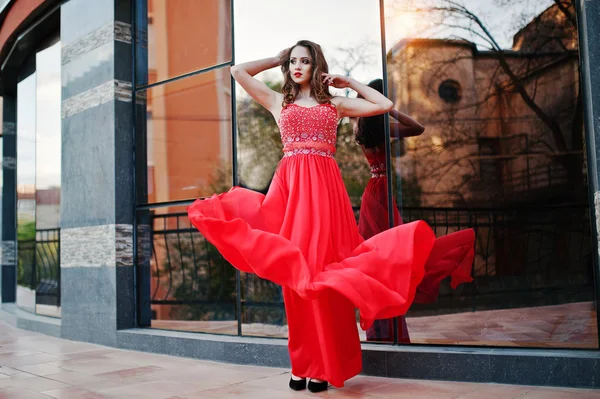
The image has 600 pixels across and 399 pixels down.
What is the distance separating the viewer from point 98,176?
18.3ft

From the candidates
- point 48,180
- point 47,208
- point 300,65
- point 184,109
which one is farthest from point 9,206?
point 300,65

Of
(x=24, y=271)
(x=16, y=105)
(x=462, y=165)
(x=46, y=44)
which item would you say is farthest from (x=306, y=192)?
(x=16, y=105)

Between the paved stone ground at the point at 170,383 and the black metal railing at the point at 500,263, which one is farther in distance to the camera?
the black metal railing at the point at 500,263

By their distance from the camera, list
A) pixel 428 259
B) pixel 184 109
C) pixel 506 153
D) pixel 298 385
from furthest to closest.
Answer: pixel 184 109, pixel 506 153, pixel 428 259, pixel 298 385

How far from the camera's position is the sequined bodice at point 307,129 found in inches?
143

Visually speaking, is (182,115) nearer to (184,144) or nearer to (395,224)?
(184,144)

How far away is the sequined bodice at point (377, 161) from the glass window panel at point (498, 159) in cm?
12

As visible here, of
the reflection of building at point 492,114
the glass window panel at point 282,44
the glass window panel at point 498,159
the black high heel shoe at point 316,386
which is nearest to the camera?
the black high heel shoe at point 316,386

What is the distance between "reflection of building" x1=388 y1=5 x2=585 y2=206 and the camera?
14.5ft

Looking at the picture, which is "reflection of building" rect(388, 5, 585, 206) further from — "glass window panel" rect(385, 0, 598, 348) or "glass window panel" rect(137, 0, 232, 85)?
"glass window panel" rect(137, 0, 232, 85)

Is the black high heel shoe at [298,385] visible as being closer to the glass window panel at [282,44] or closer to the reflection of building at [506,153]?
the glass window panel at [282,44]

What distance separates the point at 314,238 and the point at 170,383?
4.62 feet

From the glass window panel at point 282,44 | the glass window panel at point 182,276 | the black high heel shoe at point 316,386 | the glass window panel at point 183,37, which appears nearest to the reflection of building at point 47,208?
the glass window panel at point 182,276

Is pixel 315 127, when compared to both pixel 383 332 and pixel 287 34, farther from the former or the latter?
pixel 287 34
